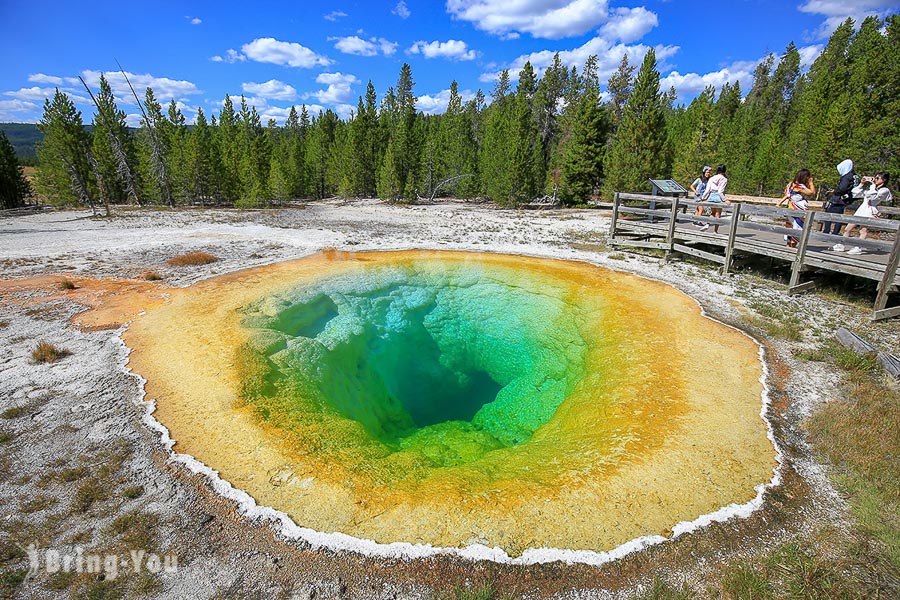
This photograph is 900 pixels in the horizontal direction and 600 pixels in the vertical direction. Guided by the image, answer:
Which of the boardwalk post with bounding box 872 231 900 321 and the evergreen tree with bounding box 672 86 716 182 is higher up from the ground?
the evergreen tree with bounding box 672 86 716 182

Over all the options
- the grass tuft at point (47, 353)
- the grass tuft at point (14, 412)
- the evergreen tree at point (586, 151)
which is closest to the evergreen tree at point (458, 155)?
the evergreen tree at point (586, 151)

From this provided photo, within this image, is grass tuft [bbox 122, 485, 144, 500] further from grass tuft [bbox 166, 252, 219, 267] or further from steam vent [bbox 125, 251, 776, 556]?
grass tuft [bbox 166, 252, 219, 267]

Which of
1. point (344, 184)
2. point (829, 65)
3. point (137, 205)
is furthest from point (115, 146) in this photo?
point (829, 65)

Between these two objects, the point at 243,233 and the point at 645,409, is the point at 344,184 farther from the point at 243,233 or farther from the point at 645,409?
the point at 645,409

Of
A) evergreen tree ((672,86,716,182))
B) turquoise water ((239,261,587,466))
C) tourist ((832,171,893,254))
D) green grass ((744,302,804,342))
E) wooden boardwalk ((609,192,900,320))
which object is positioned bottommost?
turquoise water ((239,261,587,466))

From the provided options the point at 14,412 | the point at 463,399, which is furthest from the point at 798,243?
the point at 14,412

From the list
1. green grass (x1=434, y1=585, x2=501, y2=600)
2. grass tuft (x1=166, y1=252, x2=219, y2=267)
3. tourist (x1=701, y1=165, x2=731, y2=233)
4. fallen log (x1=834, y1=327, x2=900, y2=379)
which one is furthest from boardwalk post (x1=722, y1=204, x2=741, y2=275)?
grass tuft (x1=166, y1=252, x2=219, y2=267)
